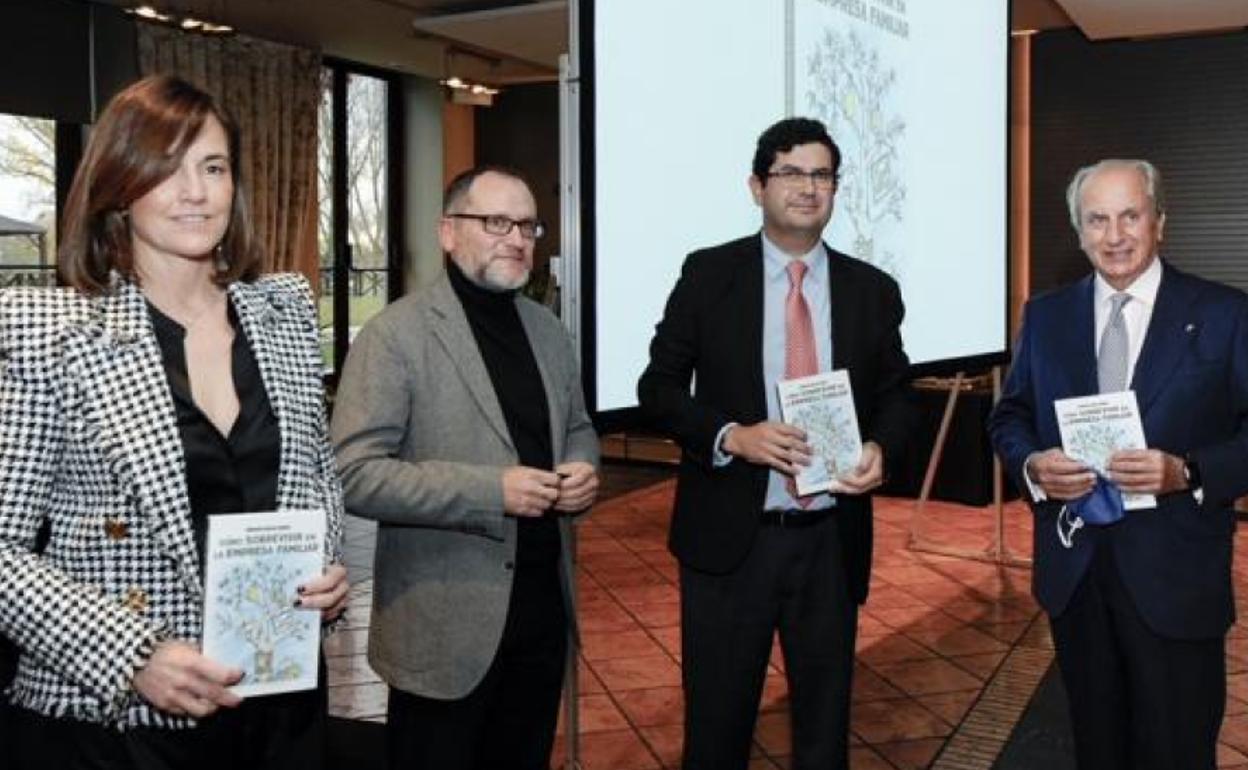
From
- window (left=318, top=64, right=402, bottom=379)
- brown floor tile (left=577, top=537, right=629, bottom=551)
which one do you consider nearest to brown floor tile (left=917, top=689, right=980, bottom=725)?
brown floor tile (left=577, top=537, right=629, bottom=551)

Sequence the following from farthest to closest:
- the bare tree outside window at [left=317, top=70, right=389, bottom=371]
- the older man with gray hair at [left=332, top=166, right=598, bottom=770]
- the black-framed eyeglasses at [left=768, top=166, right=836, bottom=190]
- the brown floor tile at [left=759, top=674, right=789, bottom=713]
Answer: the bare tree outside window at [left=317, top=70, right=389, bottom=371] → the brown floor tile at [left=759, top=674, right=789, bottom=713] → the black-framed eyeglasses at [left=768, top=166, right=836, bottom=190] → the older man with gray hair at [left=332, top=166, right=598, bottom=770]

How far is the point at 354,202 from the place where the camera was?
10.4 m

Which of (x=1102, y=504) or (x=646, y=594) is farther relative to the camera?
(x=646, y=594)

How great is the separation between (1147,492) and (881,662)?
2.21 metres

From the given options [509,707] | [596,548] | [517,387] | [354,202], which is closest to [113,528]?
[517,387]

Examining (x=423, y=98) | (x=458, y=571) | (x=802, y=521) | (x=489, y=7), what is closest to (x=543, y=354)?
(x=458, y=571)

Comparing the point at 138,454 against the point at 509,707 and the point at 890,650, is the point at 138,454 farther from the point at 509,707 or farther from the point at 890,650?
the point at 890,650

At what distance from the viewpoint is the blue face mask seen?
218 centimetres

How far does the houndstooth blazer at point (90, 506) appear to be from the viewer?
53.2 inches

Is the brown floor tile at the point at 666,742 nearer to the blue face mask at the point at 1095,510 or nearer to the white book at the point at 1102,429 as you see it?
the blue face mask at the point at 1095,510

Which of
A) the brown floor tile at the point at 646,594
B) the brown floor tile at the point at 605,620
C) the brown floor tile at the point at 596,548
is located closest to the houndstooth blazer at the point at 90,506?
the brown floor tile at the point at 605,620

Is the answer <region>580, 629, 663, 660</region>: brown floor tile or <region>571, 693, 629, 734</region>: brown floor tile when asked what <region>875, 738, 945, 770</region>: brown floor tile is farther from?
<region>580, 629, 663, 660</region>: brown floor tile

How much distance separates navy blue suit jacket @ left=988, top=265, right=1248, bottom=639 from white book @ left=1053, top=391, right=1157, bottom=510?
7 centimetres

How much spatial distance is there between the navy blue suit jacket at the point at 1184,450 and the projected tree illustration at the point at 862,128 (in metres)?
1.21
